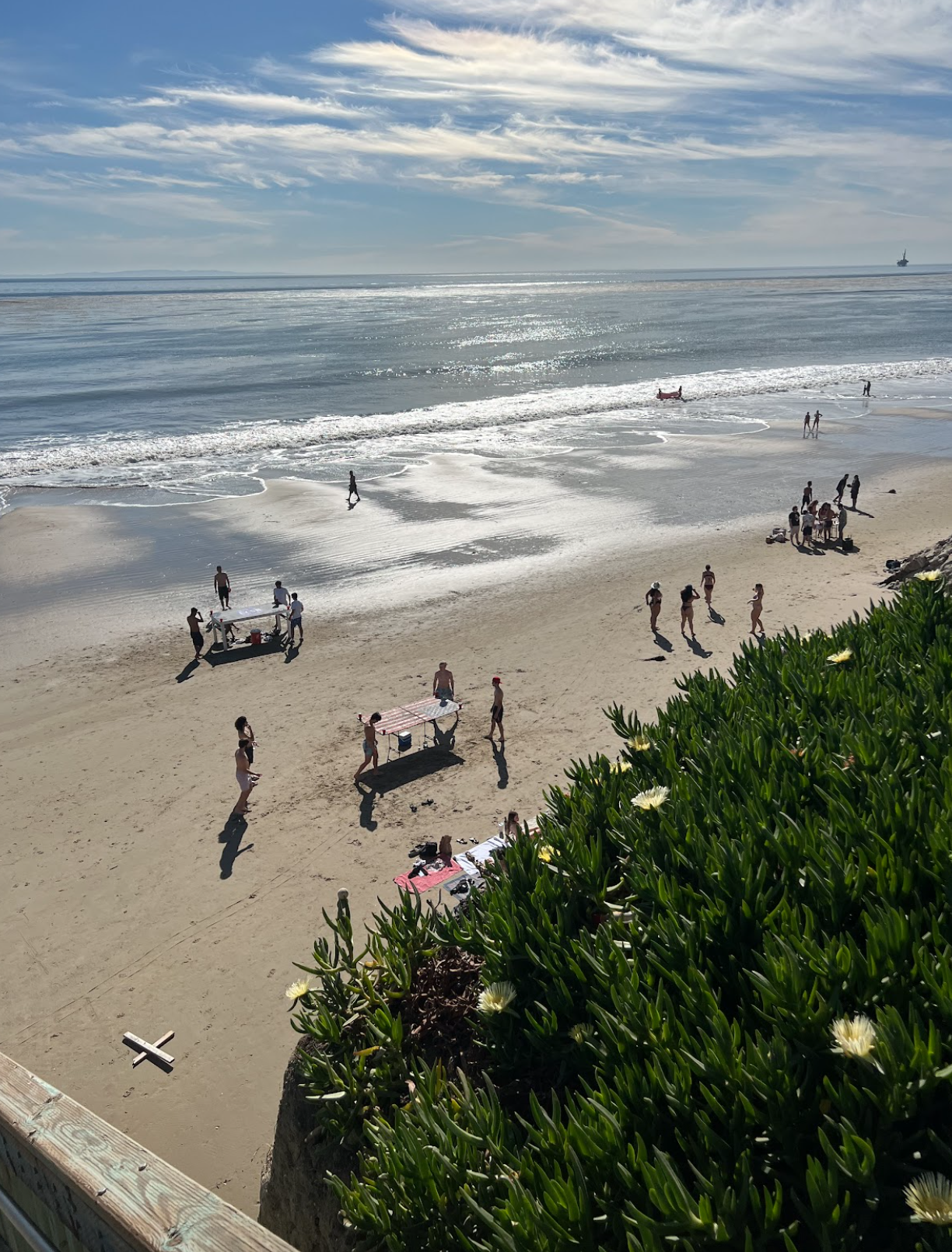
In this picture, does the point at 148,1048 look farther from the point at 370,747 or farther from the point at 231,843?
the point at 370,747

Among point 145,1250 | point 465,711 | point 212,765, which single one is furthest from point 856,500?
point 145,1250

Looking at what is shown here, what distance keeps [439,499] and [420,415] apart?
19.4 meters

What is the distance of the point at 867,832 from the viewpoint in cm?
422

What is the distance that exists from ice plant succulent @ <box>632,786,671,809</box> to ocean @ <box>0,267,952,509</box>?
2797 centimetres

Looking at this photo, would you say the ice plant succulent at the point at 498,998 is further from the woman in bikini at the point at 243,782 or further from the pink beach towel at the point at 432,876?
the woman in bikini at the point at 243,782

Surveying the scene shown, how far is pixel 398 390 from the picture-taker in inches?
2270

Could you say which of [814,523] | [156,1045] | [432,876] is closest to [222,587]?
[432,876]

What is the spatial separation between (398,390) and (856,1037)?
5730cm

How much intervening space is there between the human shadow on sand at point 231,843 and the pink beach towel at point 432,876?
2341 mm

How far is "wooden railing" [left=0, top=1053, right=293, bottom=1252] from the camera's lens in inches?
93.4

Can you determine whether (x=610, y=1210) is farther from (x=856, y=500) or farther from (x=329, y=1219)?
(x=856, y=500)

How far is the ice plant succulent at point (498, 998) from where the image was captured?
167 inches

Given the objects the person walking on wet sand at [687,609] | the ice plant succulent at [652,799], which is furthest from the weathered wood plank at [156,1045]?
the person walking on wet sand at [687,609]

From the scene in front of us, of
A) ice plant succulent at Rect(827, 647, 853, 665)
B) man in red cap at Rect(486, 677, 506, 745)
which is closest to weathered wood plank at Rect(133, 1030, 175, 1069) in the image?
man in red cap at Rect(486, 677, 506, 745)
